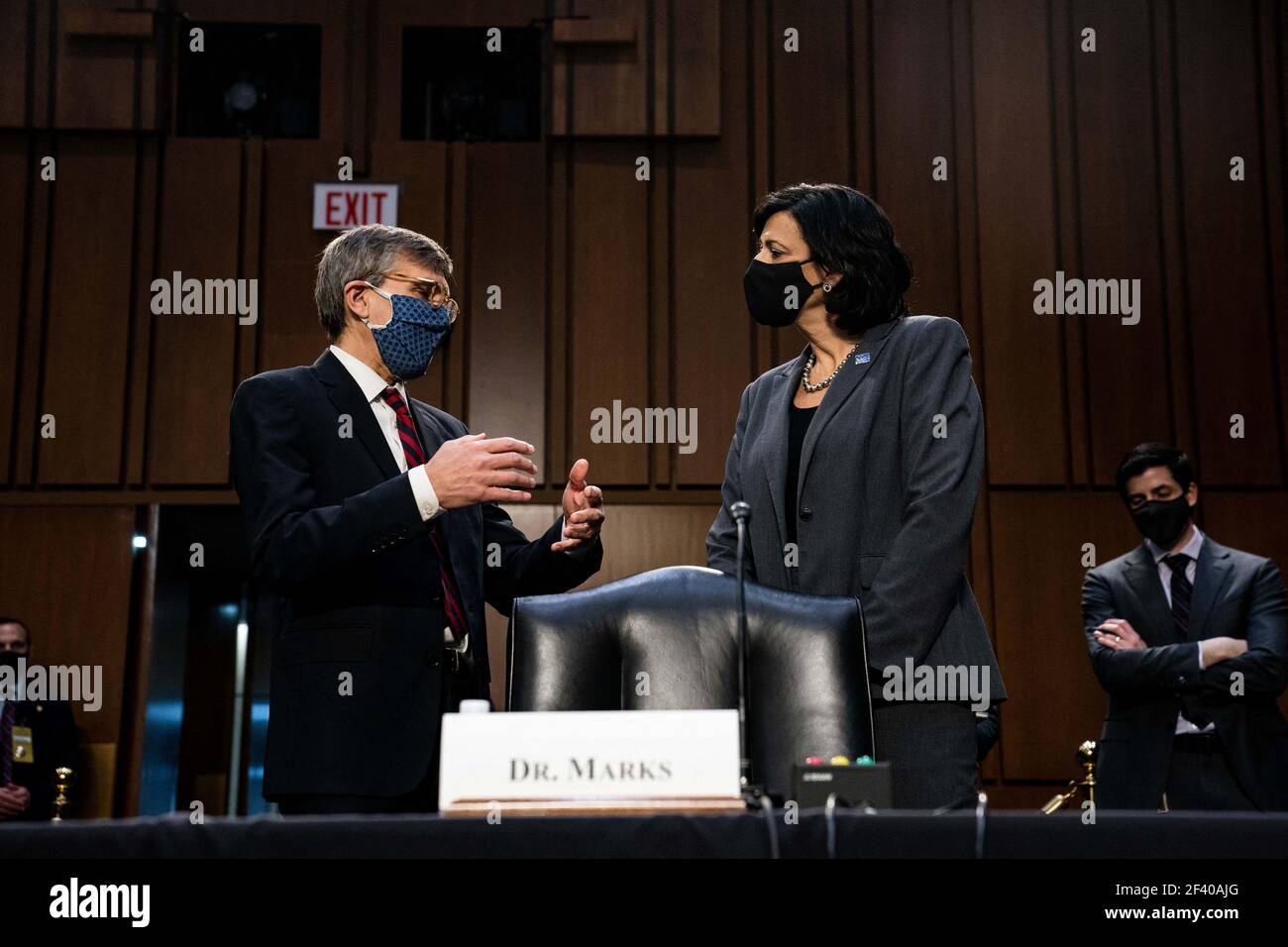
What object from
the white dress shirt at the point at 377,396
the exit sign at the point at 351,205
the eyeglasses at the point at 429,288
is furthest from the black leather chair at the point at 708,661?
the exit sign at the point at 351,205

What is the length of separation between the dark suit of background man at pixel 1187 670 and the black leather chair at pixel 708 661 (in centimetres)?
207

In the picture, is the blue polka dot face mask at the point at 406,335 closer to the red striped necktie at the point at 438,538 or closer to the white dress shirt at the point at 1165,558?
the red striped necktie at the point at 438,538

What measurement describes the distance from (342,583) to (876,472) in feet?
3.12

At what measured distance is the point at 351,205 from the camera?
605 cm

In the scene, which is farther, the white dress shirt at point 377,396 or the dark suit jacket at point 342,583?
the white dress shirt at point 377,396

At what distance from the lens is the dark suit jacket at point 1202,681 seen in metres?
3.60

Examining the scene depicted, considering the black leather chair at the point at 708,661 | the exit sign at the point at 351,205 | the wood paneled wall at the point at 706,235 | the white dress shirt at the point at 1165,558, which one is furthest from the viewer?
the exit sign at the point at 351,205

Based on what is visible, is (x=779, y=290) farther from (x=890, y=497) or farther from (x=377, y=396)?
(x=377, y=396)

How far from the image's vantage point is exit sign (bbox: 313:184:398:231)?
603 centimetres

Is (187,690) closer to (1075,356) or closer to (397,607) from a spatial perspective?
(1075,356)

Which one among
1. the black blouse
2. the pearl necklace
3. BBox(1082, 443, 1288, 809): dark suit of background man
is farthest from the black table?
BBox(1082, 443, 1288, 809): dark suit of background man

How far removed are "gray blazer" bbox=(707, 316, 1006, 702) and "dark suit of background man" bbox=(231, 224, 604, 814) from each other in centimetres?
35

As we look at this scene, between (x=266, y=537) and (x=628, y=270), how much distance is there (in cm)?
401
